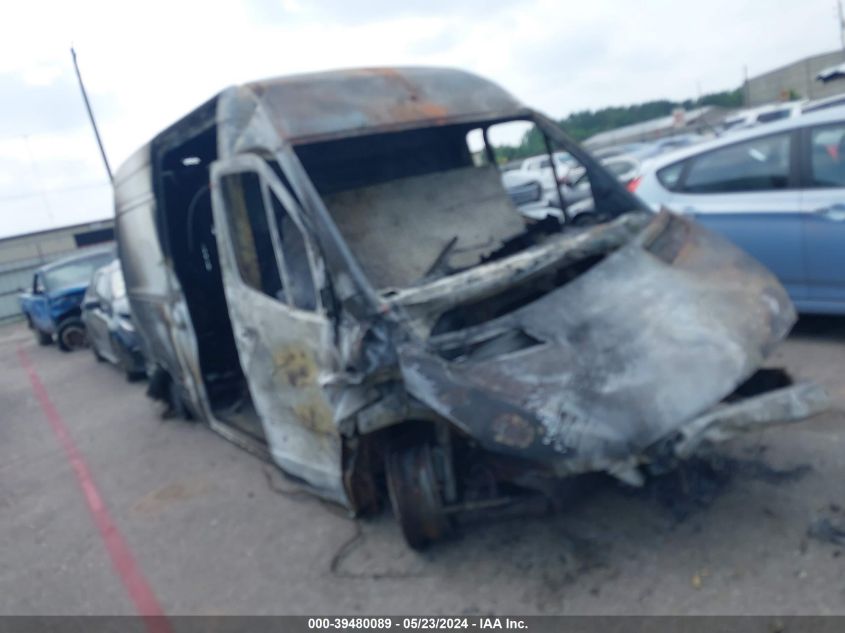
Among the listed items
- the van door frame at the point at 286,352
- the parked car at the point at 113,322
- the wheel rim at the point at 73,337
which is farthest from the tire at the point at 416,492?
the wheel rim at the point at 73,337

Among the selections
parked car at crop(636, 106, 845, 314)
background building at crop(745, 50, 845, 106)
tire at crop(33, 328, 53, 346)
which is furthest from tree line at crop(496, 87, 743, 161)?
parked car at crop(636, 106, 845, 314)

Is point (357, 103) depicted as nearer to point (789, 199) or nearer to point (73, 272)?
point (789, 199)

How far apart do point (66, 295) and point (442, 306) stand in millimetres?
12112

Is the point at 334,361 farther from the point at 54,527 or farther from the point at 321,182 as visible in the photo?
the point at 54,527

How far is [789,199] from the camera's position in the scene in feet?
17.5

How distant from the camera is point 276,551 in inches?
159

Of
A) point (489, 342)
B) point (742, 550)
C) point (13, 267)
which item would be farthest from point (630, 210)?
point (13, 267)

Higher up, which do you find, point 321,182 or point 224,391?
point 321,182

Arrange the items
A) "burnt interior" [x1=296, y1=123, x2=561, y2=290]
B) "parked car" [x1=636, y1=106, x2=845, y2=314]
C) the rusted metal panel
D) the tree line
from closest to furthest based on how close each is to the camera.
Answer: the rusted metal panel < "burnt interior" [x1=296, y1=123, x2=561, y2=290] < "parked car" [x1=636, y1=106, x2=845, y2=314] < the tree line

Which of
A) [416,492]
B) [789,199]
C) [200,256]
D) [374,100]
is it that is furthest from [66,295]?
[789,199]

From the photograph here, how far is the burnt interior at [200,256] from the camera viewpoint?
5465 millimetres

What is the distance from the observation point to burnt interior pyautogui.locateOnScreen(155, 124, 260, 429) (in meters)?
5.46

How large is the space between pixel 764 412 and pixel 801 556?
2.21 ft

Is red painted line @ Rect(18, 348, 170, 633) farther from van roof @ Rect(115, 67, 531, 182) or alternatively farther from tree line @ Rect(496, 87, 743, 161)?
tree line @ Rect(496, 87, 743, 161)
